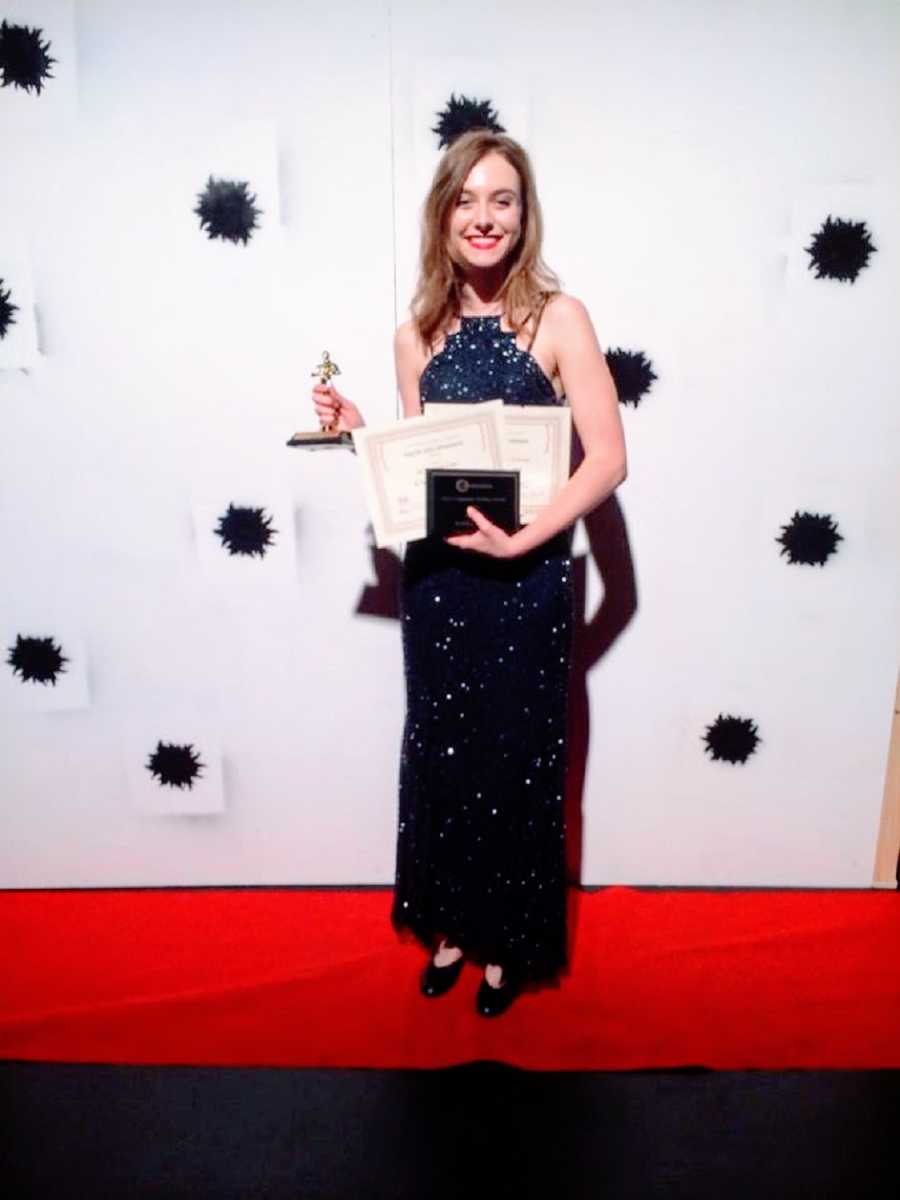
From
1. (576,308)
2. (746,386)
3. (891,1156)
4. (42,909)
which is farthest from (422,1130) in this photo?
(746,386)

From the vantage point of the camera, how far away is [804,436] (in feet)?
6.35

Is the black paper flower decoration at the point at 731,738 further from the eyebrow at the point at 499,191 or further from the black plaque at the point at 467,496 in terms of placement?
the eyebrow at the point at 499,191

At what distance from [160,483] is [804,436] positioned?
4.75ft

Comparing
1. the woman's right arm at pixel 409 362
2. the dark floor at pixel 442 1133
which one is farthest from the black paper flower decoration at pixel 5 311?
the dark floor at pixel 442 1133

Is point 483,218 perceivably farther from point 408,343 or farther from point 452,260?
point 408,343

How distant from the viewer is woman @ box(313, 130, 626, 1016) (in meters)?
1.53

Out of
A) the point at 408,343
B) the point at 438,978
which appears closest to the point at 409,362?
the point at 408,343

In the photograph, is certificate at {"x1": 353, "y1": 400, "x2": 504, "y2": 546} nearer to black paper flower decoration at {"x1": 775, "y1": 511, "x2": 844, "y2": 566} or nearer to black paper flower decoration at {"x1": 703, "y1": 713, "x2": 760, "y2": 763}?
black paper flower decoration at {"x1": 775, "y1": 511, "x2": 844, "y2": 566}

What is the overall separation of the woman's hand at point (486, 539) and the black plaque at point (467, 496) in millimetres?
11

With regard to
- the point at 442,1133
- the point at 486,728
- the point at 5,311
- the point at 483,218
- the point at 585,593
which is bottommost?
the point at 442,1133

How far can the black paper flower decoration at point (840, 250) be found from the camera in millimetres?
1811

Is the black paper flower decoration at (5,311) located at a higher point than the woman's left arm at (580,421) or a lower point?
higher

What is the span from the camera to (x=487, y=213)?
4.90ft

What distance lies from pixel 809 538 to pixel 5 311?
184 centimetres
